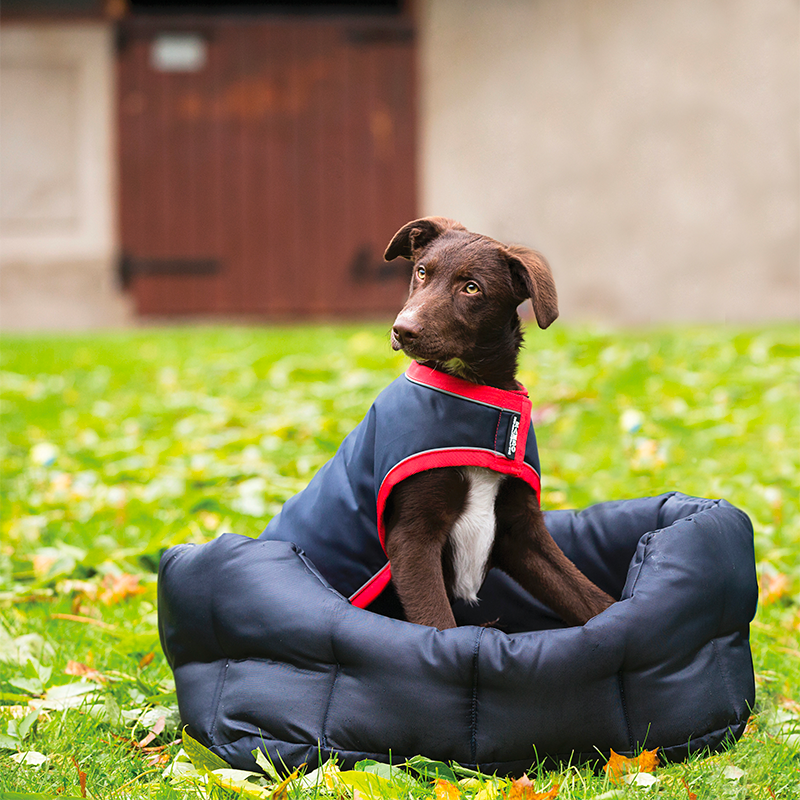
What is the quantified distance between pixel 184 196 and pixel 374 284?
205 centimetres

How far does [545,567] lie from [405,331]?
2.24ft

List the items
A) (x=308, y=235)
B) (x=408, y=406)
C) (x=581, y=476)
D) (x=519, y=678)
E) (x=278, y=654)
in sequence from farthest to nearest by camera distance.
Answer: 1. (x=308, y=235)
2. (x=581, y=476)
3. (x=408, y=406)
4. (x=278, y=654)
5. (x=519, y=678)

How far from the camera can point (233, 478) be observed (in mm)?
3682

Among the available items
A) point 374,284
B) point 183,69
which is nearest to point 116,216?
point 183,69

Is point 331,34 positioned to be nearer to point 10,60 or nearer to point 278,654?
point 10,60

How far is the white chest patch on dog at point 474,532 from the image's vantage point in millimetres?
1960

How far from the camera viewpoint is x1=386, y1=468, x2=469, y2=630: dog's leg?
1.86 meters

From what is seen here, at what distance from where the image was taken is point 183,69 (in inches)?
354

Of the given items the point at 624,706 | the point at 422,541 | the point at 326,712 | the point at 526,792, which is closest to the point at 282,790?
the point at 326,712

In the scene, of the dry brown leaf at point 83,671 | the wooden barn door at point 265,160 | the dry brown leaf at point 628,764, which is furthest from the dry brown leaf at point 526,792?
the wooden barn door at point 265,160

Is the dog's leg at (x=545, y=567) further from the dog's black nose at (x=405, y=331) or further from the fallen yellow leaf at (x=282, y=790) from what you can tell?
the fallen yellow leaf at (x=282, y=790)

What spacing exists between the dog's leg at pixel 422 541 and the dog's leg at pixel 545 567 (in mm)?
215

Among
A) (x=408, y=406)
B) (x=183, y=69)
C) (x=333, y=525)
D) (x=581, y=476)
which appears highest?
(x=183, y=69)

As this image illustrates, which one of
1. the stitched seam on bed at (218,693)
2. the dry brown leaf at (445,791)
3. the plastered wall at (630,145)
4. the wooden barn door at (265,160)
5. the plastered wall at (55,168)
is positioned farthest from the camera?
the wooden barn door at (265,160)
